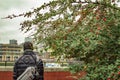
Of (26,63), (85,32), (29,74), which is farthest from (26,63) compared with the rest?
(85,32)

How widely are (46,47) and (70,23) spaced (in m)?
0.54

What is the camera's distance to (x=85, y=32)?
6.92m

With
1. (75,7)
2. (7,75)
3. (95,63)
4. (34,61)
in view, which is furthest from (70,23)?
(7,75)

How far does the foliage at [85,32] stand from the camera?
677cm

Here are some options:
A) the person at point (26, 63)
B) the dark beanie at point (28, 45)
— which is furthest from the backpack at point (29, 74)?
the dark beanie at point (28, 45)

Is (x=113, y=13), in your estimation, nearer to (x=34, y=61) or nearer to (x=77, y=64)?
(x=77, y=64)

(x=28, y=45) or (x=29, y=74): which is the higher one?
(x=28, y=45)

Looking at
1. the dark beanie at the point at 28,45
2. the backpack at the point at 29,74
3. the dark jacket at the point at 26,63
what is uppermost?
the dark beanie at the point at 28,45

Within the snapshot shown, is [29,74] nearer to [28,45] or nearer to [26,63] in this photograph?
[26,63]

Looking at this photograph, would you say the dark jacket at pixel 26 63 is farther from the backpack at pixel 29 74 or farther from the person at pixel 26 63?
the backpack at pixel 29 74

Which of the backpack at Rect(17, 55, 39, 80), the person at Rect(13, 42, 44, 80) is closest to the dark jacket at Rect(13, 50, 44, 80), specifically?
the person at Rect(13, 42, 44, 80)

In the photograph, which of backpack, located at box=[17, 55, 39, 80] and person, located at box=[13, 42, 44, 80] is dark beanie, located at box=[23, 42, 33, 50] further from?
backpack, located at box=[17, 55, 39, 80]

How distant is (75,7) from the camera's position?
6863mm

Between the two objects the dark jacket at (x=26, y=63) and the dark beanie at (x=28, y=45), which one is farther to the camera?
the dark jacket at (x=26, y=63)
